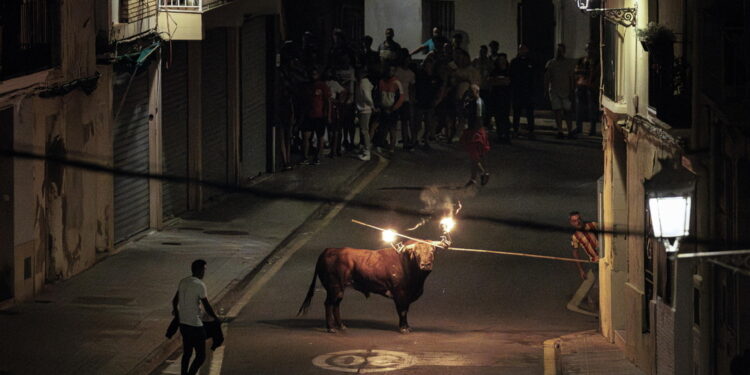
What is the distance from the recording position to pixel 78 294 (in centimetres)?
2261

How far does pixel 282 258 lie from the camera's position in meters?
25.8

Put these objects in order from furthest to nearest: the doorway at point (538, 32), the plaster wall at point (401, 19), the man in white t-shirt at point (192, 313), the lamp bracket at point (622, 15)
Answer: the plaster wall at point (401, 19), the doorway at point (538, 32), the lamp bracket at point (622, 15), the man in white t-shirt at point (192, 313)

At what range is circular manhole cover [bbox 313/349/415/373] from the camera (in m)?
18.7

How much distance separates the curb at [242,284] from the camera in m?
18.9

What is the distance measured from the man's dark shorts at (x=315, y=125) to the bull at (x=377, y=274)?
1309 cm

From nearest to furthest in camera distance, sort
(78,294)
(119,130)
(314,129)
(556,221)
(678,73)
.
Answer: (678,73), (78,294), (119,130), (556,221), (314,129)

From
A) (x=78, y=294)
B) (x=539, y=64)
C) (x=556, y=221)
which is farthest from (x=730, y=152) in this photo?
(x=539, y=64)

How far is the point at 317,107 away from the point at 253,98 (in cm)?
137

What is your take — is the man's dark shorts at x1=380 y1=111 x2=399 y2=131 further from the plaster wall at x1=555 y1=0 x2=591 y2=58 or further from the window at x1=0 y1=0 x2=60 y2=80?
the window at x1=0 y1=0 x2=60 y2=80

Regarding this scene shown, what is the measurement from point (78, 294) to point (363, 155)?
42.9ft

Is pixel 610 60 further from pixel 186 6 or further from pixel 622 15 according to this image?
pixel 186 6

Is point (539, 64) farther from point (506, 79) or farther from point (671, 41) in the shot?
point (671, 41)

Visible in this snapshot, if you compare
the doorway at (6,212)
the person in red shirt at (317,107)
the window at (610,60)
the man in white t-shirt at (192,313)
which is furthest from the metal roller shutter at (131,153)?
the man in white t-shirt at (192,313)

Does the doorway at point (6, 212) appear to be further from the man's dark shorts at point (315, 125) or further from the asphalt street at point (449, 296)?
the man's dark shorts at point (315, 125)
